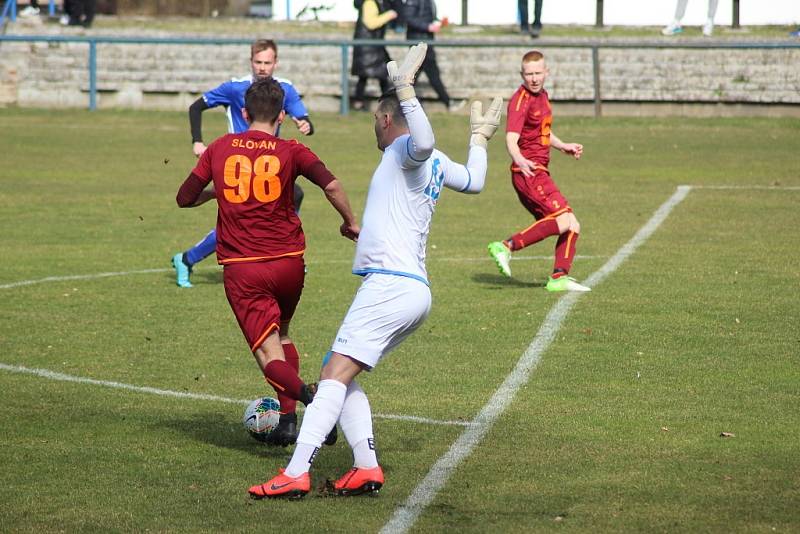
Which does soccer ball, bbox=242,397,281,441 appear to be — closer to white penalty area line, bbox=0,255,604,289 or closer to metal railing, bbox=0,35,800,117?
white penalty area line, bbox=0,255,604,289

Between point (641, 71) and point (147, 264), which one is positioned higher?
point (641, 71)

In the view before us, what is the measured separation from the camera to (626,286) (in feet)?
39.8

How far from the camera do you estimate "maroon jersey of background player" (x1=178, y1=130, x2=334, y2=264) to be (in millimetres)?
6691

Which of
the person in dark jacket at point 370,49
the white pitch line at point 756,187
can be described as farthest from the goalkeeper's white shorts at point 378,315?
the person in dark jacket at point 370,49

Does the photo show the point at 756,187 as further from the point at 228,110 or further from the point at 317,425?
the point at 317,425

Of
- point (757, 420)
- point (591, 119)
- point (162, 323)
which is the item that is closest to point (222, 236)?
point (757, 420)

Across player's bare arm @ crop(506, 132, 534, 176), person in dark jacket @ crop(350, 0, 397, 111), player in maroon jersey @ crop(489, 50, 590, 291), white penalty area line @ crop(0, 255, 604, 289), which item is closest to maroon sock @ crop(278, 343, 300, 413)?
player's bare arm @ crop(506, 132, 534, 176)

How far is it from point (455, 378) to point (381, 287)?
2687 mm

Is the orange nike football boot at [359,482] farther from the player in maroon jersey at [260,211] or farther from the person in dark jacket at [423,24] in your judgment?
the person in dark jacket at [423,24]

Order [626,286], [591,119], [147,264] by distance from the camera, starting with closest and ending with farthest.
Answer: [626,286] < [147,264] < [591,119]

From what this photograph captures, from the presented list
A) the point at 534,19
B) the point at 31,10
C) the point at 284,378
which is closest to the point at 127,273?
the point at 284,378

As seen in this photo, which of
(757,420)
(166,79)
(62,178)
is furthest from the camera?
(166,79)

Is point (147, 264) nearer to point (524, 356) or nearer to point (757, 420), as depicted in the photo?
point (524, 356)

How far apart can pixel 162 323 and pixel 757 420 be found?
16.3 feet
